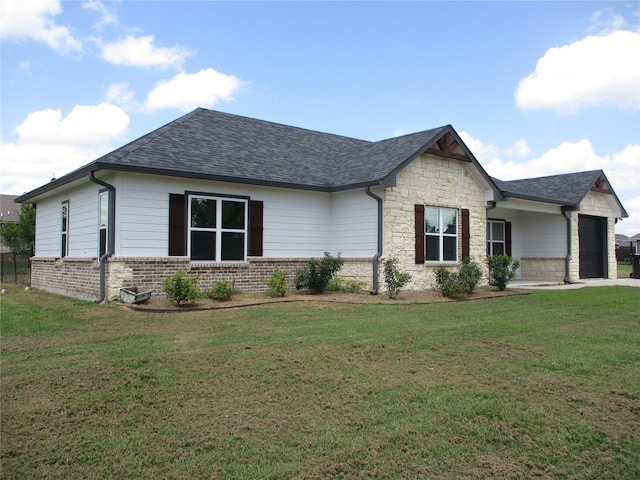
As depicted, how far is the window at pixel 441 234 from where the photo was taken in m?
15.3

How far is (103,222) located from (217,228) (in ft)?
9.42

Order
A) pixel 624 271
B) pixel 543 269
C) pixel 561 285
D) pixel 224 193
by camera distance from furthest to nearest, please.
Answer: pixel 624 271
pixel 543 269
pixel 561 285
pixel 224 193

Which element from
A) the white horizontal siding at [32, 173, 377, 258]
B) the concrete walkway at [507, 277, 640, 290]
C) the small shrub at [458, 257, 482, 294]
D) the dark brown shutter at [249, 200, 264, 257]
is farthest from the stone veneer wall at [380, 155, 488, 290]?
the dark brown shutter at [249, 200, 264, 257]

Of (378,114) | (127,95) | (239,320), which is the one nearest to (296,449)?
(239,320)

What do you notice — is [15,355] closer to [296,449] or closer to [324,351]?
[324,351]

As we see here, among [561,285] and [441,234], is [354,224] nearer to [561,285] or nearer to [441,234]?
[441,234]

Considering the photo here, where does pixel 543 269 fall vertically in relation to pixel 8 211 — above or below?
below

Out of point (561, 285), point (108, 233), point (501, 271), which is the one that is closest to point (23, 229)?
point (108, 233)

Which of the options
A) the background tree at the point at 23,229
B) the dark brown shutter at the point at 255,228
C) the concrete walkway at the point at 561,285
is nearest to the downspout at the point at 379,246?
the dark brown shutter at the point at 255,228

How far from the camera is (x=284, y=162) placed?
15.7 meters

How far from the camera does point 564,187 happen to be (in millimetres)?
21547

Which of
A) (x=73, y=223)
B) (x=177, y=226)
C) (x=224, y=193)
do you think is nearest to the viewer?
(x=177, y=226)

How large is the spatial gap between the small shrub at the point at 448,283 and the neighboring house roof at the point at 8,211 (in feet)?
128

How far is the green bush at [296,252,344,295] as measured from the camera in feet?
44.0
